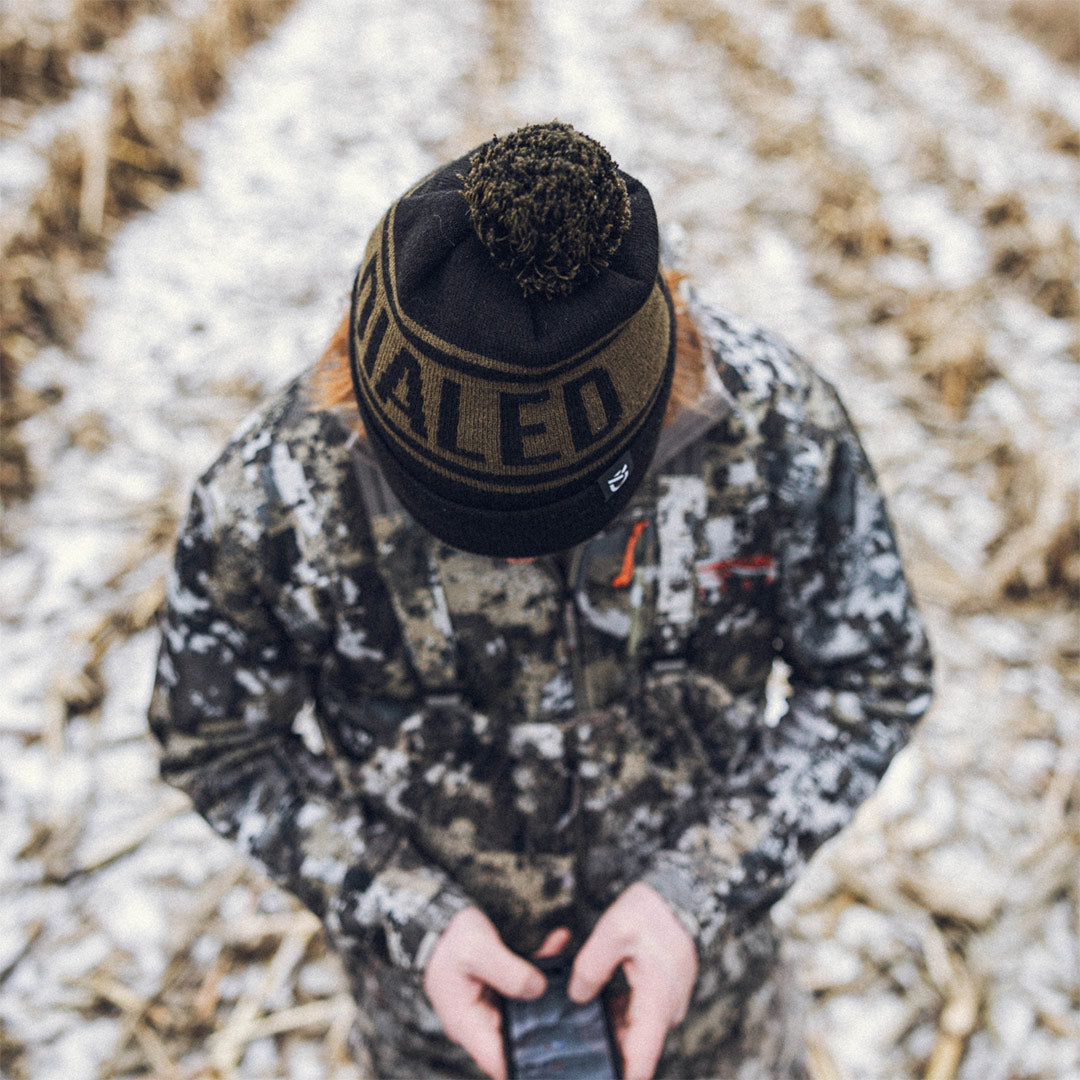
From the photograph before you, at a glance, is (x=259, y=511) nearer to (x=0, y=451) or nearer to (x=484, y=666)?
(x=484, y=666)

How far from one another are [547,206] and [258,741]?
991 mm

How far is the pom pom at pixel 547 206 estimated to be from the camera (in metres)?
0.80

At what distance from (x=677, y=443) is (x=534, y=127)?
1.42ft

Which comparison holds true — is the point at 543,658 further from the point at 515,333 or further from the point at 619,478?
the point at 515,333

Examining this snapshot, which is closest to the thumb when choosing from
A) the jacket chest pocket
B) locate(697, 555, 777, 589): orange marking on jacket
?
the jacket chest pocket

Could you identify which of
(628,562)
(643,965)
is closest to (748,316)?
(628,562)

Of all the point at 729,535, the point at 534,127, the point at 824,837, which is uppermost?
the point at 534,127

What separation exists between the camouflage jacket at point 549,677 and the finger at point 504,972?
9cm

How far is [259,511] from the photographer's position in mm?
1110

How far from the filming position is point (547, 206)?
31.0 inches

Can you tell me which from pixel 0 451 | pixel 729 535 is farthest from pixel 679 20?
pixel 729 535

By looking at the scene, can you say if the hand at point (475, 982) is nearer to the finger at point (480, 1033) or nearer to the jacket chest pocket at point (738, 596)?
the finger at point (480, 1033)

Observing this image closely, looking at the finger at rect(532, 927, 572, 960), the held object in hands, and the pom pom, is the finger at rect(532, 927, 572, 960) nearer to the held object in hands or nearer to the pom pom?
the held object in hands

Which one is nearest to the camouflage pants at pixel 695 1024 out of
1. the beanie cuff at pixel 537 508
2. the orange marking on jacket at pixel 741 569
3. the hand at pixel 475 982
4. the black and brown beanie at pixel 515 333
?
the hand at pixel 475 982
